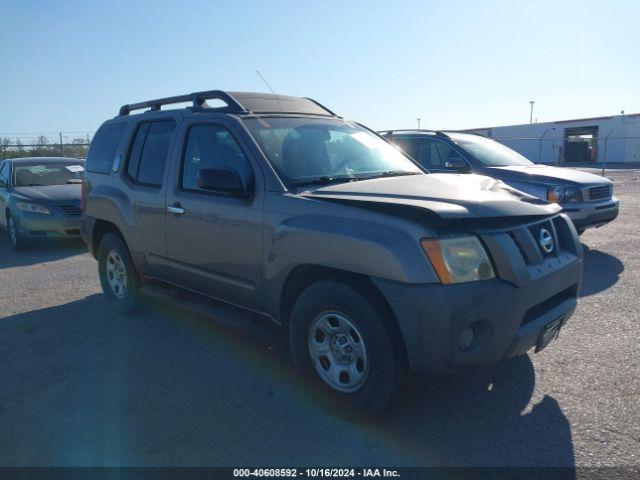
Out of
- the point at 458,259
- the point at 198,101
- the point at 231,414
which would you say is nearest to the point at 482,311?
the point at 458,259

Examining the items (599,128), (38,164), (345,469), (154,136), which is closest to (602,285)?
(345,469)

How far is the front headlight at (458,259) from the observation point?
9.29 ft

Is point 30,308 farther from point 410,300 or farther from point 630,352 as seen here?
point 630,352

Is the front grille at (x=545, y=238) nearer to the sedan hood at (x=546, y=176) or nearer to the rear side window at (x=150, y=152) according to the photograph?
the rear side window at (x=150, y=152)

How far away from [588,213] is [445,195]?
196 inches

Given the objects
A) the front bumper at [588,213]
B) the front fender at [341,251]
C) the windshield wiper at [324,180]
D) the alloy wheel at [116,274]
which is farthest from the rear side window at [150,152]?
the front bumper at [588,213]

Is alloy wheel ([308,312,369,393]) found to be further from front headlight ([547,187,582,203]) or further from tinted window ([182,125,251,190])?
front headlight ([547,187,582,203])

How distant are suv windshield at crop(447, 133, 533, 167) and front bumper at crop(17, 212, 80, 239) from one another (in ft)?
21.7

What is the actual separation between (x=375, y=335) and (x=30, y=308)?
4.52m

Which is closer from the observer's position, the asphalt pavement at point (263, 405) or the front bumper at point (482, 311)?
the front bumper at point (482, 311)

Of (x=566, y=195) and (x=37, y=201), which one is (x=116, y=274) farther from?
(x=566, y=195)

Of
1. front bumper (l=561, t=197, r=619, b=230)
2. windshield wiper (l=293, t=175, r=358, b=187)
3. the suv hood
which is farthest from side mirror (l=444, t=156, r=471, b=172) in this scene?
windshield wiper (l=293, t=175, r=358, b=187)

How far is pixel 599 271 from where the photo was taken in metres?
6.61

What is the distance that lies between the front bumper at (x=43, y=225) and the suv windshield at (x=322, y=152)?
618 cm
